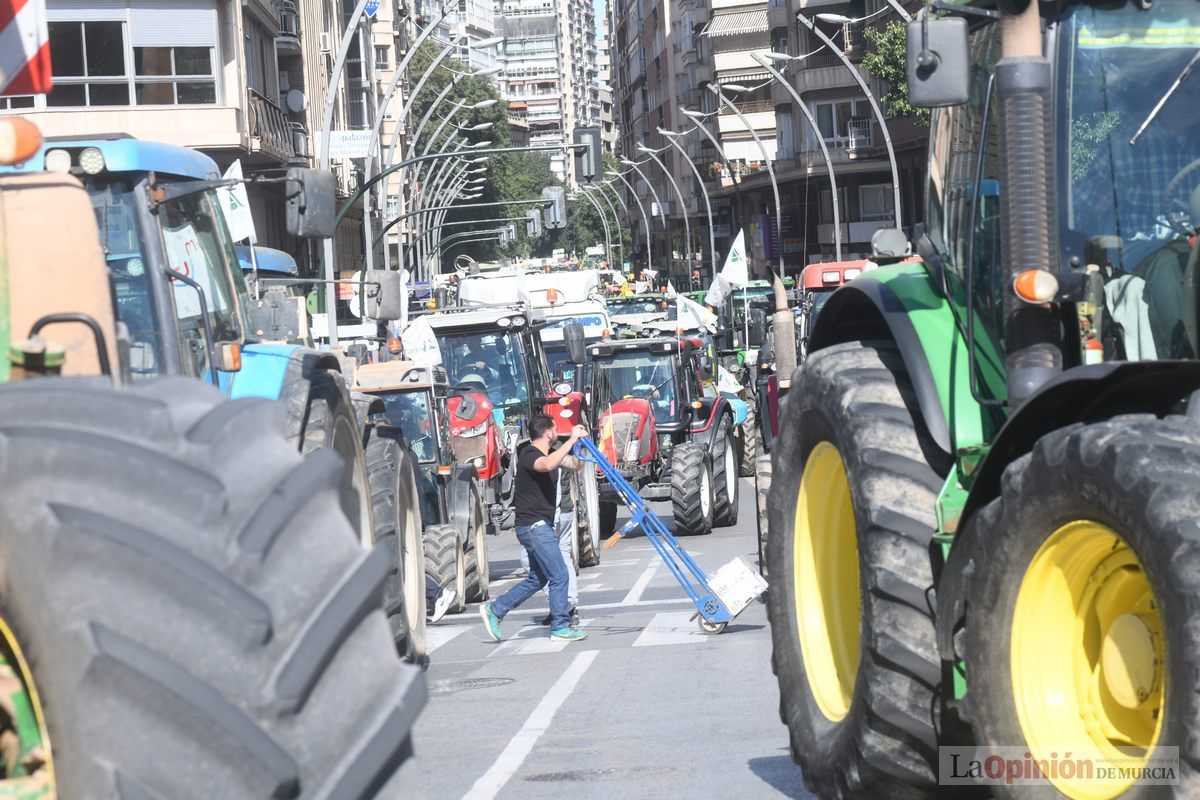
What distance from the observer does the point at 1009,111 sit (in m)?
4.94

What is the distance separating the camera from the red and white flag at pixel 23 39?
5340 mm

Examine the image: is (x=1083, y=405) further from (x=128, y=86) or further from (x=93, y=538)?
(x=128, y=86)

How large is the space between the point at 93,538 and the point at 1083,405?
2.75 metres

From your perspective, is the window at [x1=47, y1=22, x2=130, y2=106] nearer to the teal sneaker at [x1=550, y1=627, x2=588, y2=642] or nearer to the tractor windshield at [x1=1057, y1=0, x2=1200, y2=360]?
the teal sneaker at [x1=550, y1=627, x2=588, y2=642]

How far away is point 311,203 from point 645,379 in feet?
56.9

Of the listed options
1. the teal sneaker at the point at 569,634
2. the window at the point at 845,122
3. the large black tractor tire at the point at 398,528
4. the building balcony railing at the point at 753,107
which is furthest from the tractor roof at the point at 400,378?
the building balcony railing at the point at 753,107

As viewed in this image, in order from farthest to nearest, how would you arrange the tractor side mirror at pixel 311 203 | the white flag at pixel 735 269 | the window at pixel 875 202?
1. the window at pixel 875 202
2. the white flag at pixel 735 269
3. the tractor side mirror at pixel 311 203

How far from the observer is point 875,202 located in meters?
72.2

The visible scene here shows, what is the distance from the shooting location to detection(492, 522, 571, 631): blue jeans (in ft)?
45.8

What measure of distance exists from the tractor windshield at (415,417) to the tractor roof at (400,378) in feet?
0.42

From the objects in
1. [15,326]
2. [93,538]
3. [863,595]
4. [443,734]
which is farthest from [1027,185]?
[443,734]

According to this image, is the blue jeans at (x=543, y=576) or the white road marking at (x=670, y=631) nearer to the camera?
the white road marking at (x=670, y=631)

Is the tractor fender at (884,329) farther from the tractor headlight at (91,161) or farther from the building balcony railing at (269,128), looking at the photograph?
the building balcony railing at (269,128)

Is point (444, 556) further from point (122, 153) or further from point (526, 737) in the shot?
point (122, 153)
